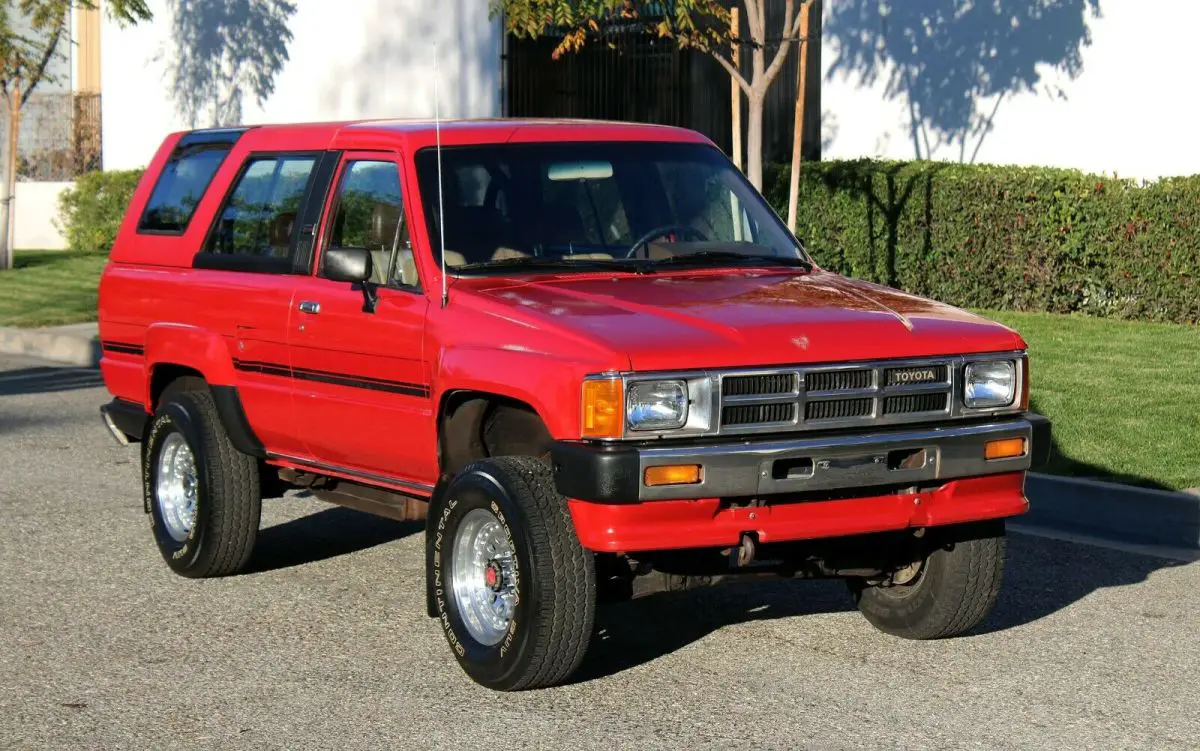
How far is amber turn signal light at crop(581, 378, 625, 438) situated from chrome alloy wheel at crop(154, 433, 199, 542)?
308 centimetres

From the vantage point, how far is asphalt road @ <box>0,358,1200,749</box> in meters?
5.95

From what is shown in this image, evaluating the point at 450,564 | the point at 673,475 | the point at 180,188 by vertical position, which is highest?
the point at 180,188

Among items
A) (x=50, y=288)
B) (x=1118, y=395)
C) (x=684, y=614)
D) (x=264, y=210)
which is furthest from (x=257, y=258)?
(x=50, y=288)

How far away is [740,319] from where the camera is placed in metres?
6.27

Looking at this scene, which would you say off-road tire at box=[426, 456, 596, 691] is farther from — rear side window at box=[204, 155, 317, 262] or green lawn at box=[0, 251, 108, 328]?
green lawn at box=[0, 251, 108, 328]

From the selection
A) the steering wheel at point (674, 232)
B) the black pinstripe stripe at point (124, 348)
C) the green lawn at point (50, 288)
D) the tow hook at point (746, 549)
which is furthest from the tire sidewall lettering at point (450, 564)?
the green lawn at point (50, 288)

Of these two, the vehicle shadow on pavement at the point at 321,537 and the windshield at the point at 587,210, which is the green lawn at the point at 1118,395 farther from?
the vehicle shadow on pavement at the point at 321,537

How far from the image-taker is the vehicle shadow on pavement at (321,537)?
880cm

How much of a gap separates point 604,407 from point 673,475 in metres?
0.31

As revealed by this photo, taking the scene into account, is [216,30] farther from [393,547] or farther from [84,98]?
[393,547]

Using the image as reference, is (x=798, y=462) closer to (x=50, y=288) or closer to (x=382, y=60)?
(x=50, y=288)

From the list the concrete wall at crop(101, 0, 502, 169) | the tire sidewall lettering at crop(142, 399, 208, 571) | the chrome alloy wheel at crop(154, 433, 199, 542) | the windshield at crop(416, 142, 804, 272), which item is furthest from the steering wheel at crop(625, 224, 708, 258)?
the concrete wall at crop(101, 0, 502, 169)

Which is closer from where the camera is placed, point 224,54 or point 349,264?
point 349,264

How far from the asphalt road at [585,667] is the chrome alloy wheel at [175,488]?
245 mm
